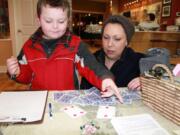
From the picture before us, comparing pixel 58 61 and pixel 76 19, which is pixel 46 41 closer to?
pixel 58 61

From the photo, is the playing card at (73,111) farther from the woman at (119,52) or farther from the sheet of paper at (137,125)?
the woman at (119,52)

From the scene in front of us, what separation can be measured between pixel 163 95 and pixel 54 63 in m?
0.63

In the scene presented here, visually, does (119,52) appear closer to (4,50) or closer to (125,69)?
(125,69)

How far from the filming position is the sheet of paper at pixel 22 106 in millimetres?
710

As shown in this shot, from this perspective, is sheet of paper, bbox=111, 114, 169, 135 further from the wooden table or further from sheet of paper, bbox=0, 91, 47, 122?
sheet of paper, bbox=0, 91, 47, 122

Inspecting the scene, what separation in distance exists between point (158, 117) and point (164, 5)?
21.4 ft

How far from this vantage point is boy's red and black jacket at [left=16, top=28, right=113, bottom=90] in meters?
1.15

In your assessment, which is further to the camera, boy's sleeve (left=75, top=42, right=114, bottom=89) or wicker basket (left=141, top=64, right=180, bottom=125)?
boy's sleeve (left=75, top=42, right=114, bottom=89)

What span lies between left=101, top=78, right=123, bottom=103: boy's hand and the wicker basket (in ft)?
0.37

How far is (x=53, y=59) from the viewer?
3.78 feet

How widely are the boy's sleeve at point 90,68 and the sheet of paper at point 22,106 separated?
0.81 feet

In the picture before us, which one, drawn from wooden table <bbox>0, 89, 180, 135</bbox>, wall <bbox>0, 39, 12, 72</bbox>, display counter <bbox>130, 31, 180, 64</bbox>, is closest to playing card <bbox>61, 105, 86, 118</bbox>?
wooden table <bbox>0, 89, 180, 135</bbox>

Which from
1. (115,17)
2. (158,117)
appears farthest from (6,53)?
(158,117)

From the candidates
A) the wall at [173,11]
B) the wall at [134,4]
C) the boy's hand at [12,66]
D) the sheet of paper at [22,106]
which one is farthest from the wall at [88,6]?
the sheet of paper at [22,106]
